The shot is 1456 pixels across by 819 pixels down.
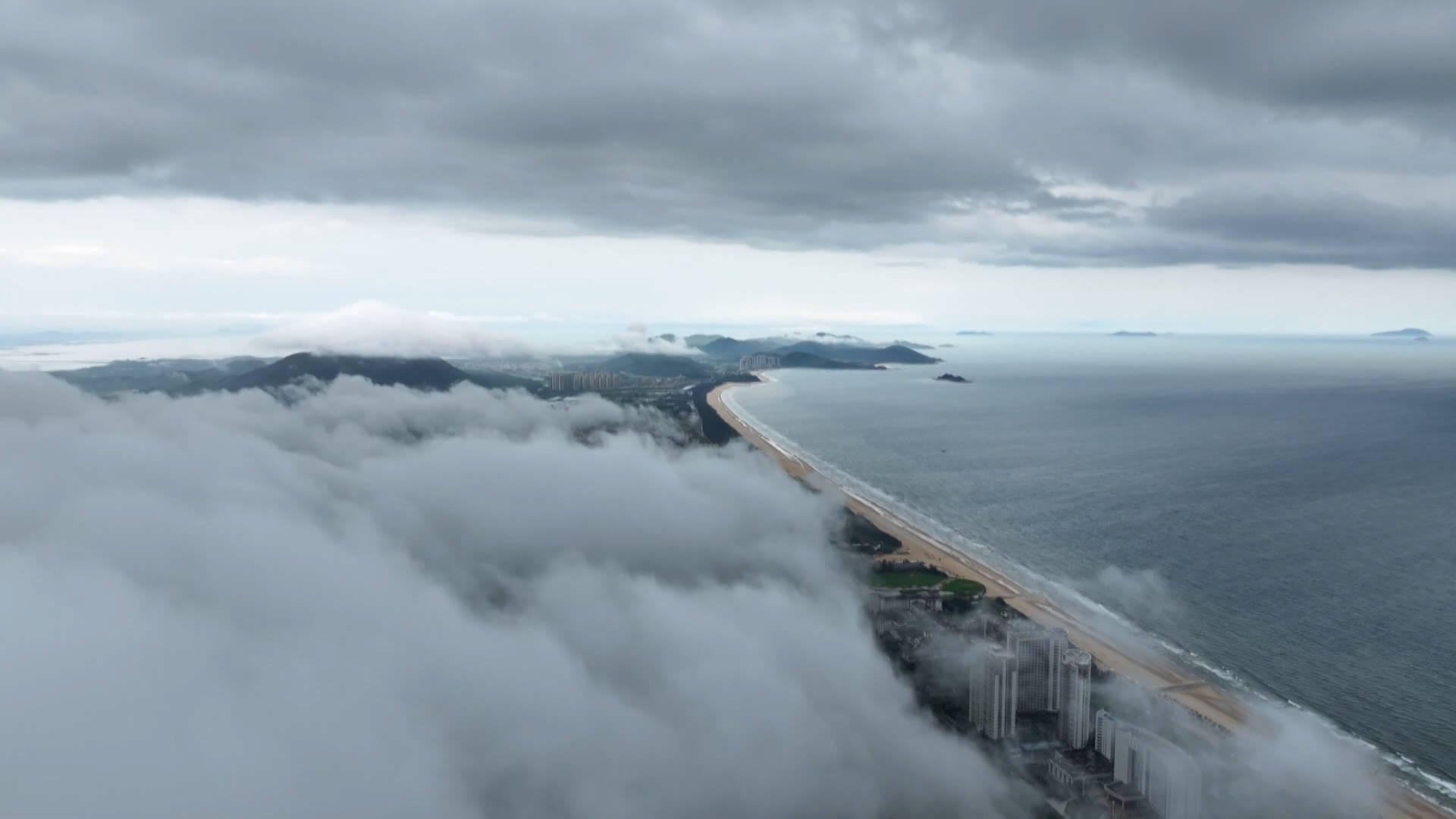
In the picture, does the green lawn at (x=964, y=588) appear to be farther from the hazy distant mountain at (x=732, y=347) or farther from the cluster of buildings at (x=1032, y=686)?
the hazy distant mountain at (x=732, y=347)

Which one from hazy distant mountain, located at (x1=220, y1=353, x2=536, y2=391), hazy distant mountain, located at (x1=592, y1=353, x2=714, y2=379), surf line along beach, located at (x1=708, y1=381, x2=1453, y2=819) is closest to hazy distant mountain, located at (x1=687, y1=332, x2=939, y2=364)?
hazy distant mountain, located at (x1=592, y1=353, x2=714, y2=379)

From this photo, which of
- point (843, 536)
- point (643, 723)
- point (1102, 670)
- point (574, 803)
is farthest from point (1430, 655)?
point (574, 803)

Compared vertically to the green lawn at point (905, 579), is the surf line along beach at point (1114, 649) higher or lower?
lower

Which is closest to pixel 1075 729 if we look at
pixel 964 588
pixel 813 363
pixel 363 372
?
pixel 964 588

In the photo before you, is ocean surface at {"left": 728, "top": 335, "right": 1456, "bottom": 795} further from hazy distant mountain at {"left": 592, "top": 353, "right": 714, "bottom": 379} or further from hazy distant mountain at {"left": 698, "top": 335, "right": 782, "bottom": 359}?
hazy distant mountain at {"left": 698, "top": 335, "right": 782, "bottom": 359}

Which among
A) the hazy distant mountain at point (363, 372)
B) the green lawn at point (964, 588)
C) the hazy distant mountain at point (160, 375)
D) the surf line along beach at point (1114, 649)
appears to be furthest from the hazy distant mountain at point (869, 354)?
the green lawn at point (964, 588)

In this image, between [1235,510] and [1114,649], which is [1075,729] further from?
[1235,510]
